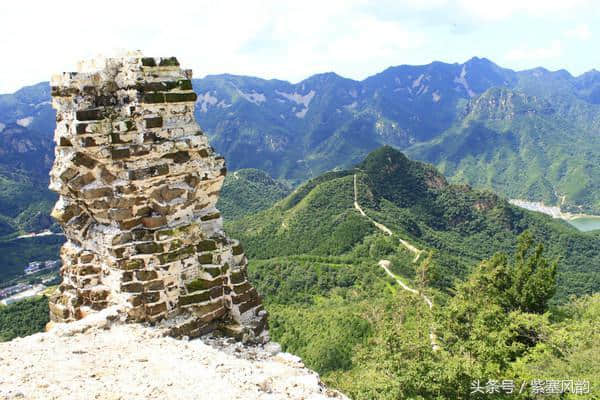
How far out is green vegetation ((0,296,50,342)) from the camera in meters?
45.0

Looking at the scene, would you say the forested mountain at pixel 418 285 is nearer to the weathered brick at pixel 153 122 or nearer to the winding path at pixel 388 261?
the winding path at pixel 388 261

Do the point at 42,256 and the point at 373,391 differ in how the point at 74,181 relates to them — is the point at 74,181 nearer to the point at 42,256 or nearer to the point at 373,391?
the point at 373,391

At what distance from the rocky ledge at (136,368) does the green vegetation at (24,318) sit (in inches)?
1793

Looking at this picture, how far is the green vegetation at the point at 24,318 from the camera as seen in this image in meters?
45.0

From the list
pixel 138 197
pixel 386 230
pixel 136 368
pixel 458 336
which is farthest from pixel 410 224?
pixel 136 368

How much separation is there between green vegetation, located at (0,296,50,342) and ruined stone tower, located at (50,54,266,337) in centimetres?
4500

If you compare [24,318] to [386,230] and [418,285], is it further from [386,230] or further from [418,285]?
[386,230]

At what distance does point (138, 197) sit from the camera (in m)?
6.83

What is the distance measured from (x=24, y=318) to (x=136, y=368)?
2151 inches

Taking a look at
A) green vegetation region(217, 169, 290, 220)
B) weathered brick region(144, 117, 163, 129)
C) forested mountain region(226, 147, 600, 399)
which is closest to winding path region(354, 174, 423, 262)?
forested mountain region(226, 147, 600, 399)

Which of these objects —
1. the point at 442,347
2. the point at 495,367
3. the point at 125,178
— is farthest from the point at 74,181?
the point at 442,347

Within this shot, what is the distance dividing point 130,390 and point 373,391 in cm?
1495

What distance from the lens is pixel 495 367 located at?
56.9 ft

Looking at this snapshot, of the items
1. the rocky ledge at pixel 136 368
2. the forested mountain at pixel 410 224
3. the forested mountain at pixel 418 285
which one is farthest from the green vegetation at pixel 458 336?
the forested mountain at pixel 410 224
